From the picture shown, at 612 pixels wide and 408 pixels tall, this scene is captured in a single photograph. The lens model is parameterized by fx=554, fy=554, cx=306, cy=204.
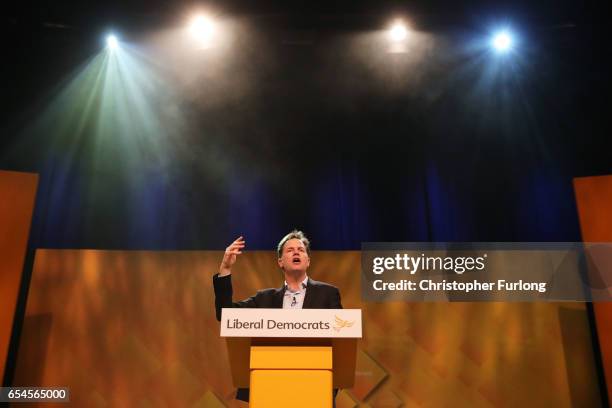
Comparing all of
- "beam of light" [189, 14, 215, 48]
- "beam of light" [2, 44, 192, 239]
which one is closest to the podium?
"beam of light" [2, 44, 192, 239]

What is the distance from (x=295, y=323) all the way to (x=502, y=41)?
14.0ft

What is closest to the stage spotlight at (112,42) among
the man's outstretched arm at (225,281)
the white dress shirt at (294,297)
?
the man's outstretched arm at (225,281)

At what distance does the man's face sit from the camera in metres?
3.45

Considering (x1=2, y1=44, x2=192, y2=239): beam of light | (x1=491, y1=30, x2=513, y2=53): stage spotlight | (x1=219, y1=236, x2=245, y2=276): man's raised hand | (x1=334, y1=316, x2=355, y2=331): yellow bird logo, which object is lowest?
(x1=334, y1=316, x2=355, y2=331): yellow bird logo

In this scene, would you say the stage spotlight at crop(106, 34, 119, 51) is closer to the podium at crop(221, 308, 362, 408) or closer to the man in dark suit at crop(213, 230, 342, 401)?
the man in dark suit at crop(213, 230, 342, 401)

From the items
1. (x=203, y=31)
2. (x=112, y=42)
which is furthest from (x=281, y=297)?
(x=112, y=42)

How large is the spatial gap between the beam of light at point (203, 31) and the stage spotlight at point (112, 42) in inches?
29.6

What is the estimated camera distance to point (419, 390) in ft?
14.5

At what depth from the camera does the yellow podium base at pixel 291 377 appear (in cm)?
205

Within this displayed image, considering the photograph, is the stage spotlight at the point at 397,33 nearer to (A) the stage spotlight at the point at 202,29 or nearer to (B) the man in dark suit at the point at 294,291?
(A) the stage spotlight at the point at 202,29

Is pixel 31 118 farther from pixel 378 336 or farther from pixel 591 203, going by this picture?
pixel 591 203

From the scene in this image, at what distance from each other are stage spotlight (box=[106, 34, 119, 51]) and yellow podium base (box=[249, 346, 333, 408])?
Answer: 425cm

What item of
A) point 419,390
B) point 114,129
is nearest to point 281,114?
point 114,129

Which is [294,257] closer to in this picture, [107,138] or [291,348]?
[291,348]
